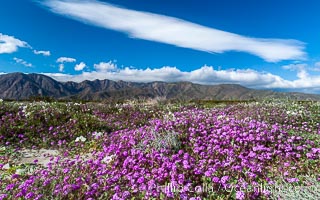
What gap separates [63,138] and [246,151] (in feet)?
23.6

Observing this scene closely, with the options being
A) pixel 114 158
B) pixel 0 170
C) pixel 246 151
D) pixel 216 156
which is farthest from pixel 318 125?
pixel 0 170

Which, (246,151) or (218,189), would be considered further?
(246,151)

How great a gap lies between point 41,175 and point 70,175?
0.58 meters

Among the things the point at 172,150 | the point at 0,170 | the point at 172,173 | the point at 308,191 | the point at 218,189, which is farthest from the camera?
the point at 0,170

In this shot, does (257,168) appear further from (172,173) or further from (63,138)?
(63,138)

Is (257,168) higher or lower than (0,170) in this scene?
higher

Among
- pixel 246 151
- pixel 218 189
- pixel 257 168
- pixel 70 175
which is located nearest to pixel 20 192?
pixel 70 175

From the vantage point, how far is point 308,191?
374cm

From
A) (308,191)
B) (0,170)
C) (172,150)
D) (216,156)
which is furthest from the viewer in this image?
(0,170)

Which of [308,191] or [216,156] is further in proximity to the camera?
[216,156]

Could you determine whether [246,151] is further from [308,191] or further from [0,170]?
[0,170]

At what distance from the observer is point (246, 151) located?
651 cm

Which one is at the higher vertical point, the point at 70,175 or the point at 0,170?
the point at 70,175

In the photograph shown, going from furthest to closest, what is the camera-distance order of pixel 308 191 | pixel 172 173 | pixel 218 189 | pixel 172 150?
1. pixel 172 150
2. pixel 172 173
3. pixel 218 189
4. pixel 308 191
